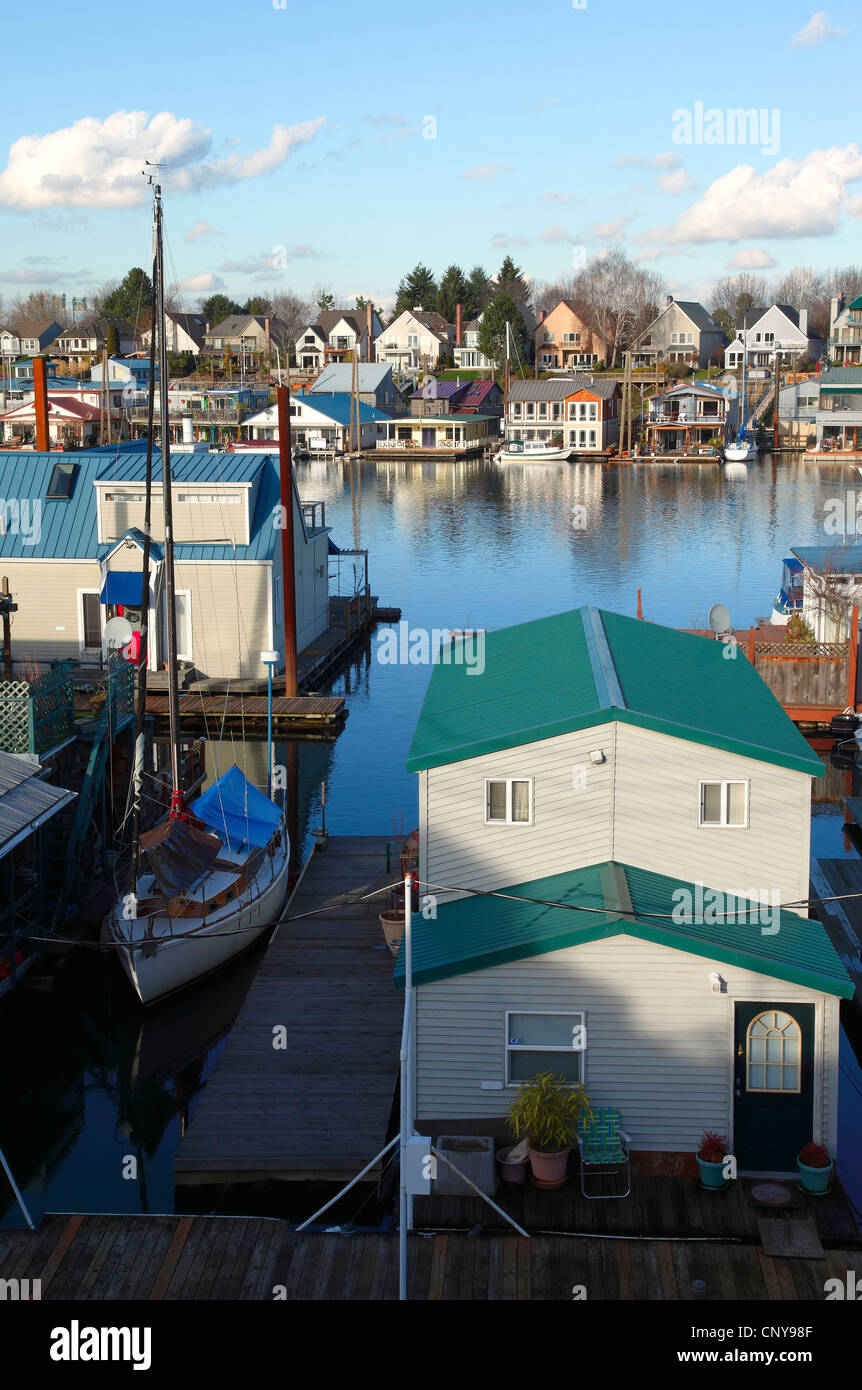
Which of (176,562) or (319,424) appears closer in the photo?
(176,562)

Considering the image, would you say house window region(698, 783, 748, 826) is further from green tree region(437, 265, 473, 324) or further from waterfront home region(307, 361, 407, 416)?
green tree region(437, 265, 473, 324)

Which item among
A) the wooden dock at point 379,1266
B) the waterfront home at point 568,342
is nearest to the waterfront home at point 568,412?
the waterfront home at point 568,342

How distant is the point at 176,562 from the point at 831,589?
18686 millimetres

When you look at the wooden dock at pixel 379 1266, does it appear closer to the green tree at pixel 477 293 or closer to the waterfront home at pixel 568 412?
the waterfront home at pixel 568 412

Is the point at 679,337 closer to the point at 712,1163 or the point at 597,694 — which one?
the point at 597,694

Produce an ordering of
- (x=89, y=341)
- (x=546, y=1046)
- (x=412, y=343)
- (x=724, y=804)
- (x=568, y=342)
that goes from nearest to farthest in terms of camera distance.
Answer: (x=546, y=1046), (x=724, y=804), (x=568, y=342), (x=412, y=343), (x=89, y=341)

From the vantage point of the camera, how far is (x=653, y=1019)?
48.7 feet

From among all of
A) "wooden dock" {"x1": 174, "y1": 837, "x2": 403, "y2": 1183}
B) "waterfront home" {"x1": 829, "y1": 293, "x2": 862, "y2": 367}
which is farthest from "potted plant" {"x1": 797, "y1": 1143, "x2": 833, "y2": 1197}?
"waterfront home" {"x1": 829, "y1": 293, "x2": 862, "y2": 367}

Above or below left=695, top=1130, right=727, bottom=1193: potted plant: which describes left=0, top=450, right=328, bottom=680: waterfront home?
above

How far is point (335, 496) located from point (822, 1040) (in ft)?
278

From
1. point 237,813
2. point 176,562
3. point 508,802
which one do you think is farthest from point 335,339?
point 508,802

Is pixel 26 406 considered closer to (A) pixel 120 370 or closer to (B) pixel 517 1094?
(A) pixel 120 370

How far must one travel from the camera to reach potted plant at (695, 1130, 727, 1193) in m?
14.5

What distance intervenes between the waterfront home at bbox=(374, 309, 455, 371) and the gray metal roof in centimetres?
15414
